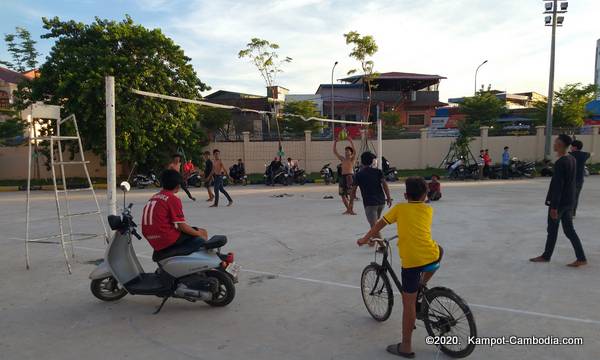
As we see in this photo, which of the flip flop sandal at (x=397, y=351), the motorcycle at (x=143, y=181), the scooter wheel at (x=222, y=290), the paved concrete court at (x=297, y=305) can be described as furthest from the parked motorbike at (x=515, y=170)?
the flip flop sandal at (x=397, y=351)

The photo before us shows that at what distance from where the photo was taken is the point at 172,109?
21875 mm

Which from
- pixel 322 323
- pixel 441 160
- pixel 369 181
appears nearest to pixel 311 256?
pixel 369 181

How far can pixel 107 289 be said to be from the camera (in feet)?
16.8

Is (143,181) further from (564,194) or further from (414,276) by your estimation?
(414,276)

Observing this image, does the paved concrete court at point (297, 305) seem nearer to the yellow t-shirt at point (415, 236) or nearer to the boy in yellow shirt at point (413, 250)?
the boy in yellow shirt at point (413, 250)

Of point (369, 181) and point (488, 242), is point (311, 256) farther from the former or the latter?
point (488, 242)

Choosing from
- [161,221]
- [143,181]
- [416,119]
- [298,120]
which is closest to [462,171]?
[143,181]

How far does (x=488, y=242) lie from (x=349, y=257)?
265cm

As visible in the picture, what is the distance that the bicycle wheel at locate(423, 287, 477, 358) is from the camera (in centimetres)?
351

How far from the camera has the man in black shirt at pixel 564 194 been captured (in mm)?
5977

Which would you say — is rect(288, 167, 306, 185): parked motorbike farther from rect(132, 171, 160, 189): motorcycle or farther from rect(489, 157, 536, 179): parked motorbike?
rect(489, 157, 536, 179): parked motorbike

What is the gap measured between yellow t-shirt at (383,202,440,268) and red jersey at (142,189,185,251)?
2379 millimetres

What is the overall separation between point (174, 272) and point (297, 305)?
1374 millimetres

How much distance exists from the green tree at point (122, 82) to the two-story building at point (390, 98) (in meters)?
23.5
